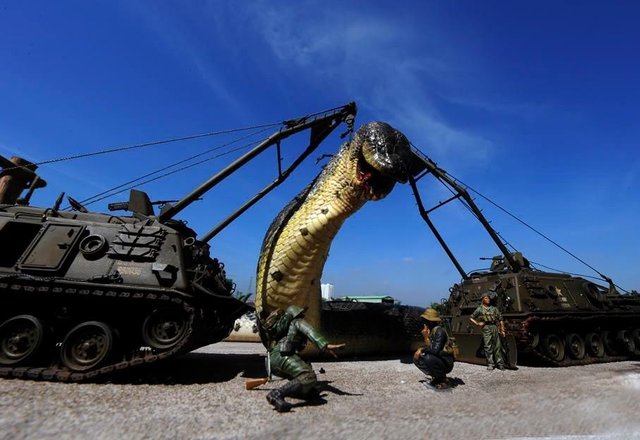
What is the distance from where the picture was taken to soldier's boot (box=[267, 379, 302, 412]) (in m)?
4.36

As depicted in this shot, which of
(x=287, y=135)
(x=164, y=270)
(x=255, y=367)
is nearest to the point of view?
(x=164, y=270)

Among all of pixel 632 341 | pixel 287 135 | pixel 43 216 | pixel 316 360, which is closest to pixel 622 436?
pixel 316 360

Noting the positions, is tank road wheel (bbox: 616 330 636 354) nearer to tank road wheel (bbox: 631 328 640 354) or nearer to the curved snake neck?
tank road wheel (bbox: 631 328 640 354)

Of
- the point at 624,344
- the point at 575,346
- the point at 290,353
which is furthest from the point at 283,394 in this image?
the point at 624,344

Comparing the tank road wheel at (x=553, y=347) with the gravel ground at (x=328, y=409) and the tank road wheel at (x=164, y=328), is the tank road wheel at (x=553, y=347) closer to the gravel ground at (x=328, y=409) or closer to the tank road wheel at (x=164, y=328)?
the gravel ground at (x=328, y=409)

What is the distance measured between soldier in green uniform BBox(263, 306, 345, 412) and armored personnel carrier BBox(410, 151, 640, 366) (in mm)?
5885

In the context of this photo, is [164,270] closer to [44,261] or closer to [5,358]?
[44,261]

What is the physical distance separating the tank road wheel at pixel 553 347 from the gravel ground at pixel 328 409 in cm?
224

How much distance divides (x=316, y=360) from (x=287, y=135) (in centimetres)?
574

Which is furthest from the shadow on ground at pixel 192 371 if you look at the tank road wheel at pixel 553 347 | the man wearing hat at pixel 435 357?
the tank road wheel at pixel 553 347

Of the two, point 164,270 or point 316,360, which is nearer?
point 164,270

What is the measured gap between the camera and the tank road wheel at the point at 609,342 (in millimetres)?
10727

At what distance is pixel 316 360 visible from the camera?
9.27 meters

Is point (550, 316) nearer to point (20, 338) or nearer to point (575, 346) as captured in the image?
point (575, 346)
